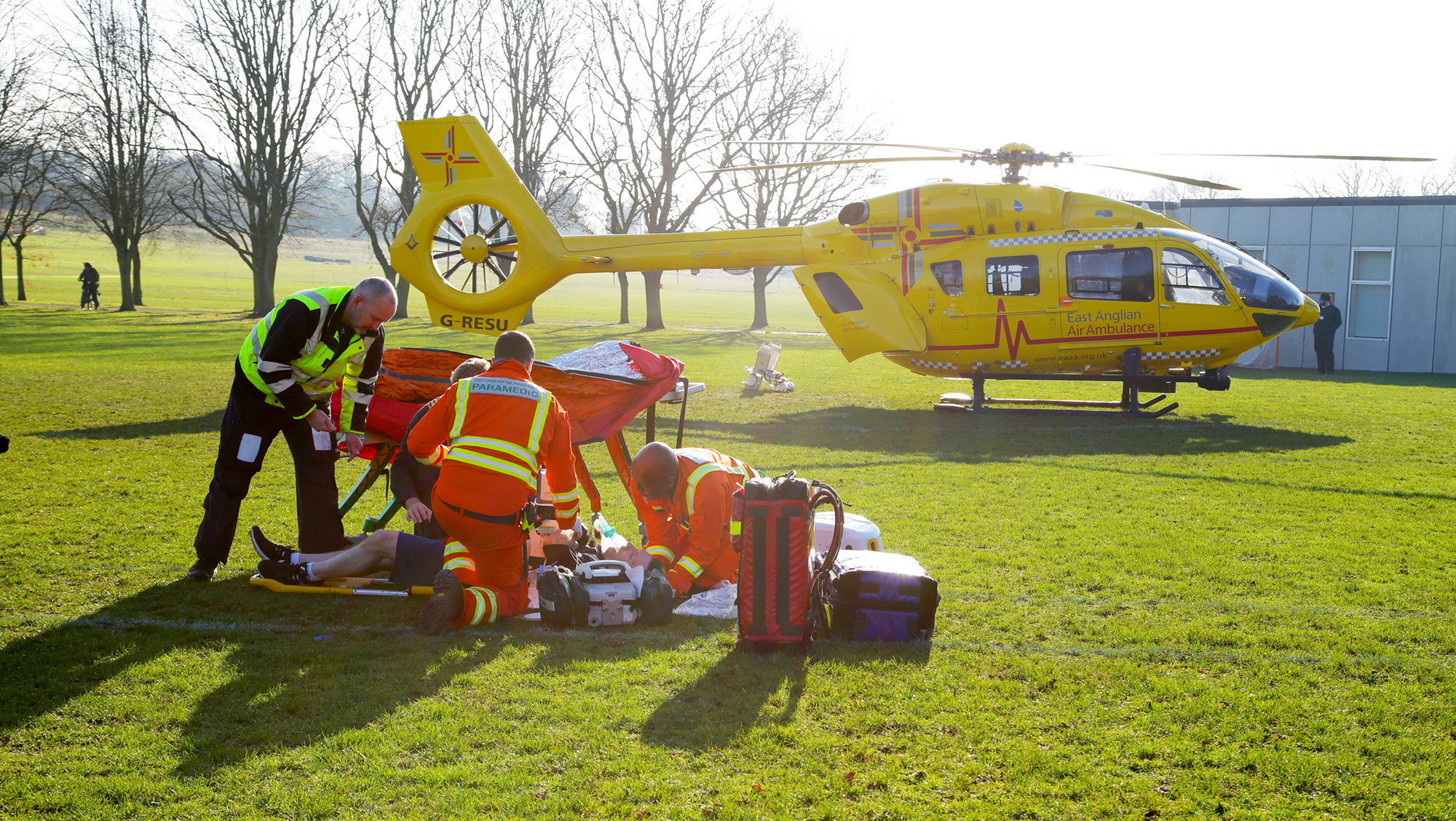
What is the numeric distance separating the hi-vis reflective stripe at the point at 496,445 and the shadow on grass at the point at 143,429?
6.74 meters

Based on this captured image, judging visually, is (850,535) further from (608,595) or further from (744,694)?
(744,694)

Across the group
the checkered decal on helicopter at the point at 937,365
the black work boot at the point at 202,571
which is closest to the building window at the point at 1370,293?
the checkered decal on helicopter at the point at 937,365

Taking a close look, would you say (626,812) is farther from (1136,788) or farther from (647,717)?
(1136,788)

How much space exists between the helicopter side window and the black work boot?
11.3 metres

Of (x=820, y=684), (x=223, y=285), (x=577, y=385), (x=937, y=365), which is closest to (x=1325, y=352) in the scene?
(x=937, y=365)

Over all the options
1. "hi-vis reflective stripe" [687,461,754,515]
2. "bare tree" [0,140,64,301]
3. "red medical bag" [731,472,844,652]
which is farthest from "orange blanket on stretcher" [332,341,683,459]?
"bare tree" [0,140,64,301]

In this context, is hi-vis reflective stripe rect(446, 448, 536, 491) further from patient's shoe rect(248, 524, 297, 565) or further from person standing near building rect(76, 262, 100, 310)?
person standing near building rect(76, 262, 100, 310)

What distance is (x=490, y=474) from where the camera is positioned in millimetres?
5105

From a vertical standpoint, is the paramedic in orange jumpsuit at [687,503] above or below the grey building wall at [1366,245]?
below

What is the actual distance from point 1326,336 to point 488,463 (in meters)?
23.3

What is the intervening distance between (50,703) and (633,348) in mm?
4227

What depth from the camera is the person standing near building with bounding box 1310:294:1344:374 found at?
72.0 ft

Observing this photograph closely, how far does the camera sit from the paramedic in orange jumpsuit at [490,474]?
5.10 m

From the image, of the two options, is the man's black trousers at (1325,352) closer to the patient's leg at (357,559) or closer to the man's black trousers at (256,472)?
the patient's leg at (357,559)
